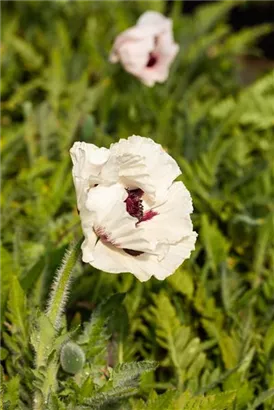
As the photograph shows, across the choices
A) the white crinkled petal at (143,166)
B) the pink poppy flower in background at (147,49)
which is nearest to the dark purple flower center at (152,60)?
the pink poppy flower in background at (147,49)

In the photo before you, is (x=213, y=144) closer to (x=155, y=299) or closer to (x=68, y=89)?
(x=68, y=89)

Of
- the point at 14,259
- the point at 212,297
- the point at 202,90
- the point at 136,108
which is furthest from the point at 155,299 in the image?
the point at 202,90

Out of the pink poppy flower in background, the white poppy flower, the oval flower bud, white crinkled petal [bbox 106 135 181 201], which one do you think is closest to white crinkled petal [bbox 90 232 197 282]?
the white poppy flower

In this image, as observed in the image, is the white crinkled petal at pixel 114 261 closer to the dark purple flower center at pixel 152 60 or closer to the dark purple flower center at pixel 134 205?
the dark purple flower center at pixel 134 205

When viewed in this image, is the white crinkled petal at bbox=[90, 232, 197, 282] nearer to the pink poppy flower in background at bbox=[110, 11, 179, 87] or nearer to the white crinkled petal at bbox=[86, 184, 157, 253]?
the white crinkled petal at bbox=[86, 184, 157, 253]

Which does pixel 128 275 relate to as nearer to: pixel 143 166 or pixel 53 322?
pixel 53 322

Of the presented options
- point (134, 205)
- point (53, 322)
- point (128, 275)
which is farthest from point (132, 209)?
point (128, 275)
